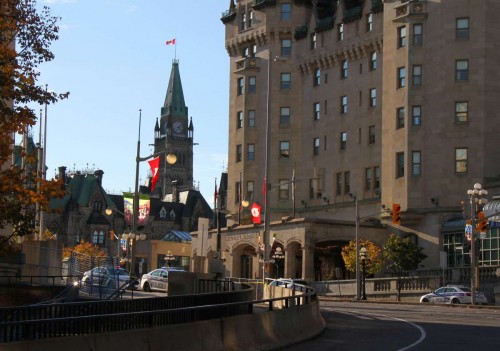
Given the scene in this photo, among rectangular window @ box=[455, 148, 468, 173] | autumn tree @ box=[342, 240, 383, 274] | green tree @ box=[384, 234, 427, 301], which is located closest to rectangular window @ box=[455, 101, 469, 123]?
rectangular window @ box=[455, 148, 468, 173]

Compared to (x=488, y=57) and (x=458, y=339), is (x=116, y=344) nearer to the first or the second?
(x=458, y=339)

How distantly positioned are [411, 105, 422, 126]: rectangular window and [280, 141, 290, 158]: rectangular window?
20131 millimetres

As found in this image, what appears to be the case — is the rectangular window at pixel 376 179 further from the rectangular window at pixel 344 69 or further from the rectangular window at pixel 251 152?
the rectangular window at pixel 251 152

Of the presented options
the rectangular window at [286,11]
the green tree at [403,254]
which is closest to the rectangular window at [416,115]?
the green tree at [403,254]

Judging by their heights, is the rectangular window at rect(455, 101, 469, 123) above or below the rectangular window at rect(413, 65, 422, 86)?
below

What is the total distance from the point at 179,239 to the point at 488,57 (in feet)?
256

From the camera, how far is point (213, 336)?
787 inches

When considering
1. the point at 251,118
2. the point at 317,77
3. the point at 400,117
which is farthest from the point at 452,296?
the point at 251,118

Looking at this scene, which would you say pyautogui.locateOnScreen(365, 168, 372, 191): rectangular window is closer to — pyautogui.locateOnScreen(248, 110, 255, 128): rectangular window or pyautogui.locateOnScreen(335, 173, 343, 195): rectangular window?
pyautogui.locateOnScreen(335, 173, 343, 195): rectangular window

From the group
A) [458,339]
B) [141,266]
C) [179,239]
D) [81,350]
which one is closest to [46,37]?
[81,350]

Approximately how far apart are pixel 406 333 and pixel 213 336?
8726 millimetres

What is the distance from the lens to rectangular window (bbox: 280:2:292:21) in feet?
301

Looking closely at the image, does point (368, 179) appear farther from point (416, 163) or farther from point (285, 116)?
point (285, 116)

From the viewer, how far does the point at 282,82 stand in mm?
91438
